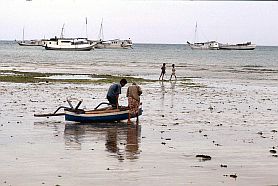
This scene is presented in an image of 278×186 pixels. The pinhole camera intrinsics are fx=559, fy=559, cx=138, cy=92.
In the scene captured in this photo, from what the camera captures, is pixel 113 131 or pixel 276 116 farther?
pixel 276 116

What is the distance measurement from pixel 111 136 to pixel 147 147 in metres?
2.10

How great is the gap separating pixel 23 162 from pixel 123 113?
7471 millimetres

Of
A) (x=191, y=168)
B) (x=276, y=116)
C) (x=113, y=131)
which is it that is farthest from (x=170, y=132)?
(x=276, y=116)

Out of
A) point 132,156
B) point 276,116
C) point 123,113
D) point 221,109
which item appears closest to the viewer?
point 132,156

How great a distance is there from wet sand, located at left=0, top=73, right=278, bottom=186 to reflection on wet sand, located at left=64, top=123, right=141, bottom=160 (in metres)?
0.03

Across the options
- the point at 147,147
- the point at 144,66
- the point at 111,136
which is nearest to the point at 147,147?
the point at 147,147

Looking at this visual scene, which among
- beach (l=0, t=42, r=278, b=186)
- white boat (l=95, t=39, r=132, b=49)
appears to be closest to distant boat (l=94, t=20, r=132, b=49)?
white boat (l=95, t=39, r=132, b=49)

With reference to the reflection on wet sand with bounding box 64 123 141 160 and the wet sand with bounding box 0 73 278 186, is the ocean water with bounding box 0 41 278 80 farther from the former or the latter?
the reflection on wet sand with bounding box 64 123 141 160

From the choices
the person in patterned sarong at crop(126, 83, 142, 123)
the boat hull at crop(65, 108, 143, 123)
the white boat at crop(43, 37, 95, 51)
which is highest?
the white boat at crop(43, 37, 95, 51)

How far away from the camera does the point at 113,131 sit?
1777cm

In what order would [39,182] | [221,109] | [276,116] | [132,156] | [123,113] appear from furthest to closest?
[221,109]
[276,116]
[123,113]
[132,156]
[39,182]

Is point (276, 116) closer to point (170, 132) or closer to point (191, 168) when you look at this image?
point (170, 132)

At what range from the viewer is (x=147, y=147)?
48.8 feet

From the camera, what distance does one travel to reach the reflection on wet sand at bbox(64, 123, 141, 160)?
14.2 meters
